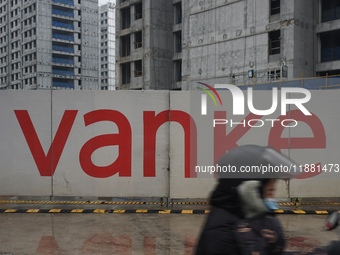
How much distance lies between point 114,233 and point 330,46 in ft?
107

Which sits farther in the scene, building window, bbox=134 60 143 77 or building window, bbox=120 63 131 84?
building window, bbox=120 63 131 84

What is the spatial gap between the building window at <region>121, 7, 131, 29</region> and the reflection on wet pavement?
45.9 meters

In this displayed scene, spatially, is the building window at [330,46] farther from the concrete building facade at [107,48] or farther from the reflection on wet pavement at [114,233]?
the concrete building facade at [107,48]

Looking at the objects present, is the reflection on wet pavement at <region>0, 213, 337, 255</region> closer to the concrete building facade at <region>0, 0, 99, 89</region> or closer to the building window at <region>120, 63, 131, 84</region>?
the building window at <region>120, 63, 131, 84</region>

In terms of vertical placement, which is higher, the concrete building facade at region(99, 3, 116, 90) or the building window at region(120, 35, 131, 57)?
the concrete building facade at region(99, 3, 116, 90)

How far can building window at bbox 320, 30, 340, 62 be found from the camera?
33844 millimetres

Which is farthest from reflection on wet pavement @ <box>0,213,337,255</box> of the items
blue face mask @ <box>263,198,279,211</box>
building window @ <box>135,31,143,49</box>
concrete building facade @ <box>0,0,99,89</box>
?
concrete building facade @ <box>0,0,99,89</box>

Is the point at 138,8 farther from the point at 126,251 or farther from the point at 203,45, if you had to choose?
the point at 126,251

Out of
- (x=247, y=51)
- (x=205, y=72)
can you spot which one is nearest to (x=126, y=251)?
(x=247, y=51)

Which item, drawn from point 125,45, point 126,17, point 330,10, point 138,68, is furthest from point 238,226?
point 126,17

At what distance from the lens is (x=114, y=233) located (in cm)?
748

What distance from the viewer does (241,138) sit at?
32.0 feet

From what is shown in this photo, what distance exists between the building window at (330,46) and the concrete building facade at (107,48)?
9551 cm

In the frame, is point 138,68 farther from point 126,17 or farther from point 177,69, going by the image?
point 126,17
